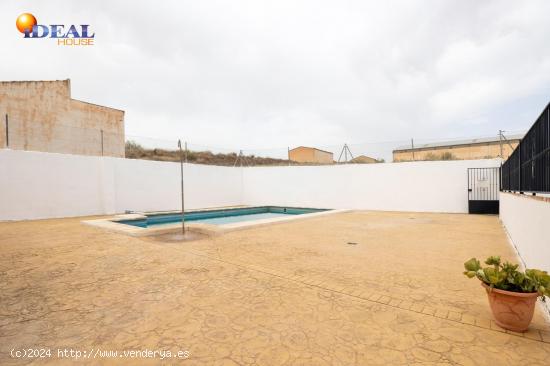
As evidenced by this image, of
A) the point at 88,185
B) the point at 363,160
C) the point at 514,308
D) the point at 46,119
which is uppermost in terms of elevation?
the point at 46,119

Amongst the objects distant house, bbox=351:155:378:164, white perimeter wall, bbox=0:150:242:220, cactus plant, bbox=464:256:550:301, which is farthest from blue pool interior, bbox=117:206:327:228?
cactus plant, bbox=464:256:550:301

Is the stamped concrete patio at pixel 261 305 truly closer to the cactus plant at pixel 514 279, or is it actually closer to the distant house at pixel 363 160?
the cactus plant at pixel 514 279

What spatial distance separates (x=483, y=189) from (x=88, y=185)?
15.9 metres

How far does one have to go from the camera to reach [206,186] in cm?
1460

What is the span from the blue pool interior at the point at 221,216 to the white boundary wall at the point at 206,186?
952 mm

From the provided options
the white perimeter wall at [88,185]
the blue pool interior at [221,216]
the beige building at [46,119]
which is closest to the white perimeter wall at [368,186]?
the blue pool interior at [221,216]

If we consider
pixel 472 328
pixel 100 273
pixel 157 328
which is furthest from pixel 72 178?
pixel 472 328

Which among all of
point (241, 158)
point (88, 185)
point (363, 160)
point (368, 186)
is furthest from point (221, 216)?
point (363, 160)

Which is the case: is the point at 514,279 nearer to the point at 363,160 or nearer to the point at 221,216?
the point at 221,216

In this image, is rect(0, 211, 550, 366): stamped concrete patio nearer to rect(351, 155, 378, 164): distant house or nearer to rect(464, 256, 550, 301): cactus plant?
rect(464, 256, 550, 301): cactus plant

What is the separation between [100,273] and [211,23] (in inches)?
368

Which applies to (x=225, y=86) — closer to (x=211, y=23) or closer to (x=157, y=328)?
(x=211, y=23)

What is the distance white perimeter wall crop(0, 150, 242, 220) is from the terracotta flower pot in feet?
39.7

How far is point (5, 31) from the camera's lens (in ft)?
37.3
